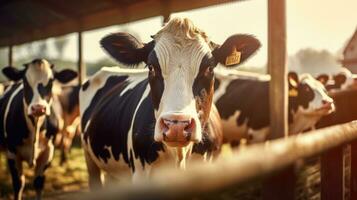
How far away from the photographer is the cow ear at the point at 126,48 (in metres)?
2.90

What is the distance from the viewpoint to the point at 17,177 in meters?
5.33

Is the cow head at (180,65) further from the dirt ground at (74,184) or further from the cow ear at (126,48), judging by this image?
the dirt ground at (74,184)

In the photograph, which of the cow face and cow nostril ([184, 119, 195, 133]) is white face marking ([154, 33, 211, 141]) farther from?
the cow face

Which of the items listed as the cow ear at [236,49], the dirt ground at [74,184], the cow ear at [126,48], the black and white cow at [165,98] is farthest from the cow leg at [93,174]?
the cow ear at [236,49]

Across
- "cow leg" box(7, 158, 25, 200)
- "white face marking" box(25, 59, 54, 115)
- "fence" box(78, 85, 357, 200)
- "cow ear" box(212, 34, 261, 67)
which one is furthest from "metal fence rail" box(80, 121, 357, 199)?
"cow leg" box(7, 158, 25, 200)

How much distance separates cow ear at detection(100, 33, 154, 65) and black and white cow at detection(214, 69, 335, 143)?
379cm

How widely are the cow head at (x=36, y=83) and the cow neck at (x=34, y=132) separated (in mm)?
118

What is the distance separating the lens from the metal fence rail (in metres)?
0.60

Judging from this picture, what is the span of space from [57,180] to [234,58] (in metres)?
4.90

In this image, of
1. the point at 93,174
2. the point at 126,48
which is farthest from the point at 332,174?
the point at 93,174

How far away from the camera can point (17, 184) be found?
5.30 metres

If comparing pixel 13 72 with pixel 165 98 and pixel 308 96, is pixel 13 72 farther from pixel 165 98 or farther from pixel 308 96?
pixel 308 96

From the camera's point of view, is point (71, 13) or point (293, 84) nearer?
point (293, 84)

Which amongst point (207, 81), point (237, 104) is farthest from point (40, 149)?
point (207, 81)
